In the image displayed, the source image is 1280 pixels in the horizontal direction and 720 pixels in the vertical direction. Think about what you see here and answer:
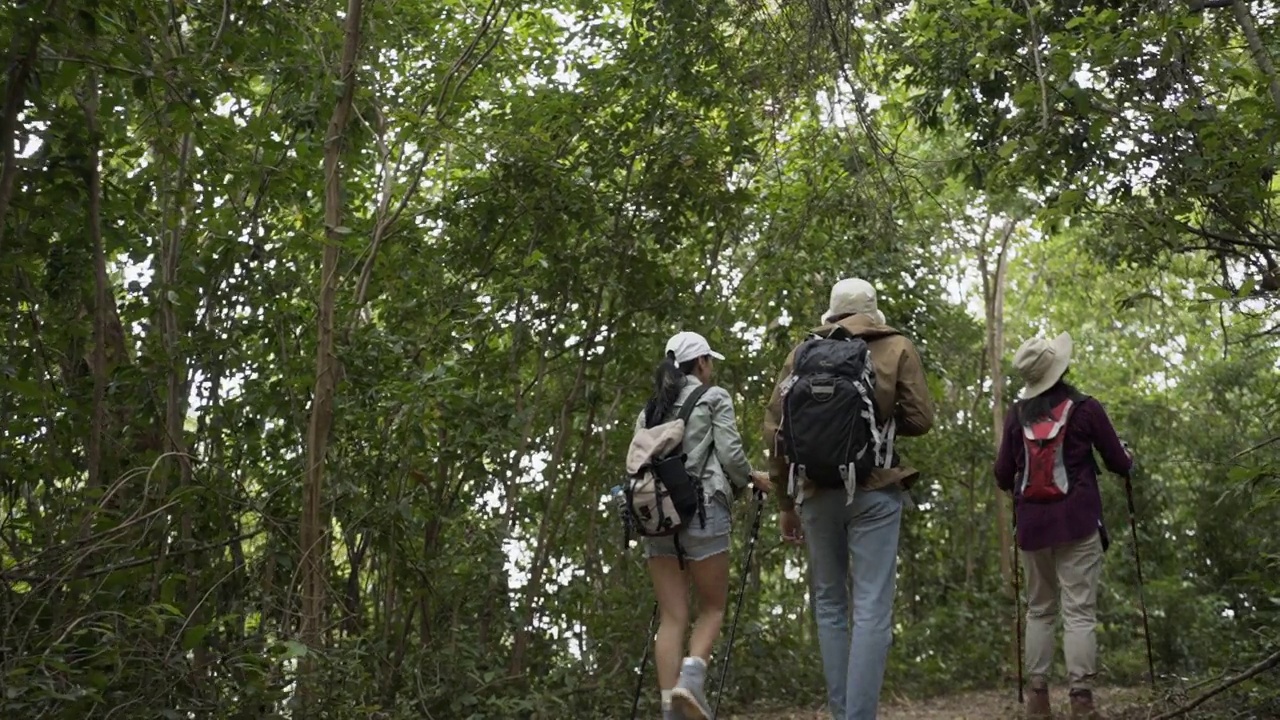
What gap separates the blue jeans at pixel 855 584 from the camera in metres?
4.69

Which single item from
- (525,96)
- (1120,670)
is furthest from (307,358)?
(1120,670)

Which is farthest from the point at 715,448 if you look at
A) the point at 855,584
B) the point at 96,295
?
the point at 96,295

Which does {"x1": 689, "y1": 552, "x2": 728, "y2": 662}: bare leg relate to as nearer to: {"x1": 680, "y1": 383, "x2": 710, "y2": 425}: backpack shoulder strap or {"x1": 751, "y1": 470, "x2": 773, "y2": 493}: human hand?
{"x1": 751, "y1": 470, "x2": 773, "y2": 493}: human hand

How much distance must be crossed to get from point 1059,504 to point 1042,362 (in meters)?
0.71

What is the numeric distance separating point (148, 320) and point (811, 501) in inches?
155

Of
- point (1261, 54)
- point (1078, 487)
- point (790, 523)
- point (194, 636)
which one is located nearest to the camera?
point (194, 636)

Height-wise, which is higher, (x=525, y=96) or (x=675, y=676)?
(x=525, y=96)

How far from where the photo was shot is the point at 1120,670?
30.5 feet

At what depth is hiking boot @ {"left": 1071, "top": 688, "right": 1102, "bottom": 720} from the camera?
5893mm

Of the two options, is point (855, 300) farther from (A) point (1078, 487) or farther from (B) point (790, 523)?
(A) point (1078, 487)

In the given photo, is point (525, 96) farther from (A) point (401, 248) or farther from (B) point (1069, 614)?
(B) point (1069, 614)

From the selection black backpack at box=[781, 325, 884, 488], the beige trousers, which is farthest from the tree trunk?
the beige trousers

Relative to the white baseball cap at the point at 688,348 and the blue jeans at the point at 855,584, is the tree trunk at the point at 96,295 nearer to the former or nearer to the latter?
the white baseball cap at the point at 688,348

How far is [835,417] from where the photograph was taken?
189 inches
